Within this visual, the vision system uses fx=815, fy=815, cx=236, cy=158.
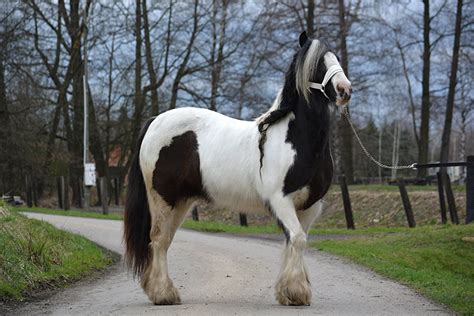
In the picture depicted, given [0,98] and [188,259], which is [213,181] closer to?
[188,259]

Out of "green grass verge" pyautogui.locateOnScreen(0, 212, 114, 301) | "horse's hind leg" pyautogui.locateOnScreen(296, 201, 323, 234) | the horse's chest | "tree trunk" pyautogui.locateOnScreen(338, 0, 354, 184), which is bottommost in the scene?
"green grass verge" pyautogui.locateOnScreen(0, 212, 114, 301)

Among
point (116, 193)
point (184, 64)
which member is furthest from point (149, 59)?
point (116, 193)

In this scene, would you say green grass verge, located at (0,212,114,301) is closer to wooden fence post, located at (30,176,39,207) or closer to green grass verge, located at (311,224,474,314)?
green grass verge, located at (311,224,474,314)

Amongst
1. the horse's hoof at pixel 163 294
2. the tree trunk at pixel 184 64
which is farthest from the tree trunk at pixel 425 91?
the horse's hoof at pixel 163 294

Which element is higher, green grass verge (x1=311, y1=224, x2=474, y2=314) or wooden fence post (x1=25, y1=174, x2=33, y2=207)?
wooden fence post (x1=25, y1=174, x2=33, y2=207)

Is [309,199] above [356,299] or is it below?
above

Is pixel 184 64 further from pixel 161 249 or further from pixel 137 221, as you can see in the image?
pixel 161 249

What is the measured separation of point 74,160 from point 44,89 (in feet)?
12.7

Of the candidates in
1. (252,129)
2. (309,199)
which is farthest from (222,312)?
(252,129)

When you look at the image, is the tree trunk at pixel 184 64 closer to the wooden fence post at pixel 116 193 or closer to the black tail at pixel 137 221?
the wooden fence post at pixel 116 193

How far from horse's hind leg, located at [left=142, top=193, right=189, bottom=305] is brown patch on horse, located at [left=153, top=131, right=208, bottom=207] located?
124 millimetres

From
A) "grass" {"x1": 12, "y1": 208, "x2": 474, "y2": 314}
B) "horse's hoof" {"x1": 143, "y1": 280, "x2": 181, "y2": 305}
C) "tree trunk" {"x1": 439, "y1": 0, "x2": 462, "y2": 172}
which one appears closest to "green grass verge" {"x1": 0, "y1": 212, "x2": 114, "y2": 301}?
"horse's hoof" {"x1": 143, "y1": 280, "x2": 181, "y2": 305}

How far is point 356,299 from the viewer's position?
920 centimetres

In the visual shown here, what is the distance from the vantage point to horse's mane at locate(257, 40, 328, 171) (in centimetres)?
873
